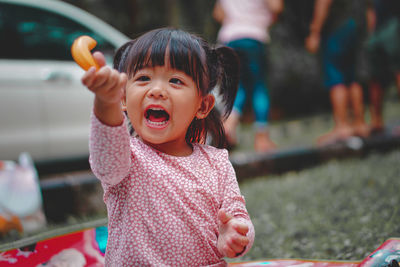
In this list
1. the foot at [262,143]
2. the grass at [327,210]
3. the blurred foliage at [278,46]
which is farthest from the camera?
the blurred foliage at [278,46]

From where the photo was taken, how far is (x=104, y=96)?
970 millimetres

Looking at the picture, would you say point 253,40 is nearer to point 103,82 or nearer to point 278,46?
point 103,82

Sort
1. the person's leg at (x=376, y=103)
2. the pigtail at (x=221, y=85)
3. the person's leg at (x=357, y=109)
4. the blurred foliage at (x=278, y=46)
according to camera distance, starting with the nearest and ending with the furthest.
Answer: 1. the pigtail at (x=221, y=85)
2. the person's leg at (x=357, y=109)
3. the person's leg at (x=376, y=103)
4. the blurred foliage at (x=278, y=46)

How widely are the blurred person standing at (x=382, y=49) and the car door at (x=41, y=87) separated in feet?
8.36

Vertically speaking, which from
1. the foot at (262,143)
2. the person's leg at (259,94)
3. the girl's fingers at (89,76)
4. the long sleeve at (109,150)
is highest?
the girl's fingers at (89,76)

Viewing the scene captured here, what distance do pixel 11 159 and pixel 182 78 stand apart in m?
2.54

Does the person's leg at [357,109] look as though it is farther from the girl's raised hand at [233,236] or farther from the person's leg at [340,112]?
the girl's raised hand at [233,236]

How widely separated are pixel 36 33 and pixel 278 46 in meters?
5.77

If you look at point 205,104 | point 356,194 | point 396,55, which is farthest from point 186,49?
point 396,55

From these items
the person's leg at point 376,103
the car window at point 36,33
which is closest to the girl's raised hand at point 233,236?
the car window at point 36,33

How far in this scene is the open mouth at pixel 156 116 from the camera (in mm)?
1195

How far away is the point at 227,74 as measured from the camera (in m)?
1.55

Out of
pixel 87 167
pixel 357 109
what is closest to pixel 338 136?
pixel 357 109

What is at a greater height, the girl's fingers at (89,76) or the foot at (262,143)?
the girl's fingers at (89,76)
